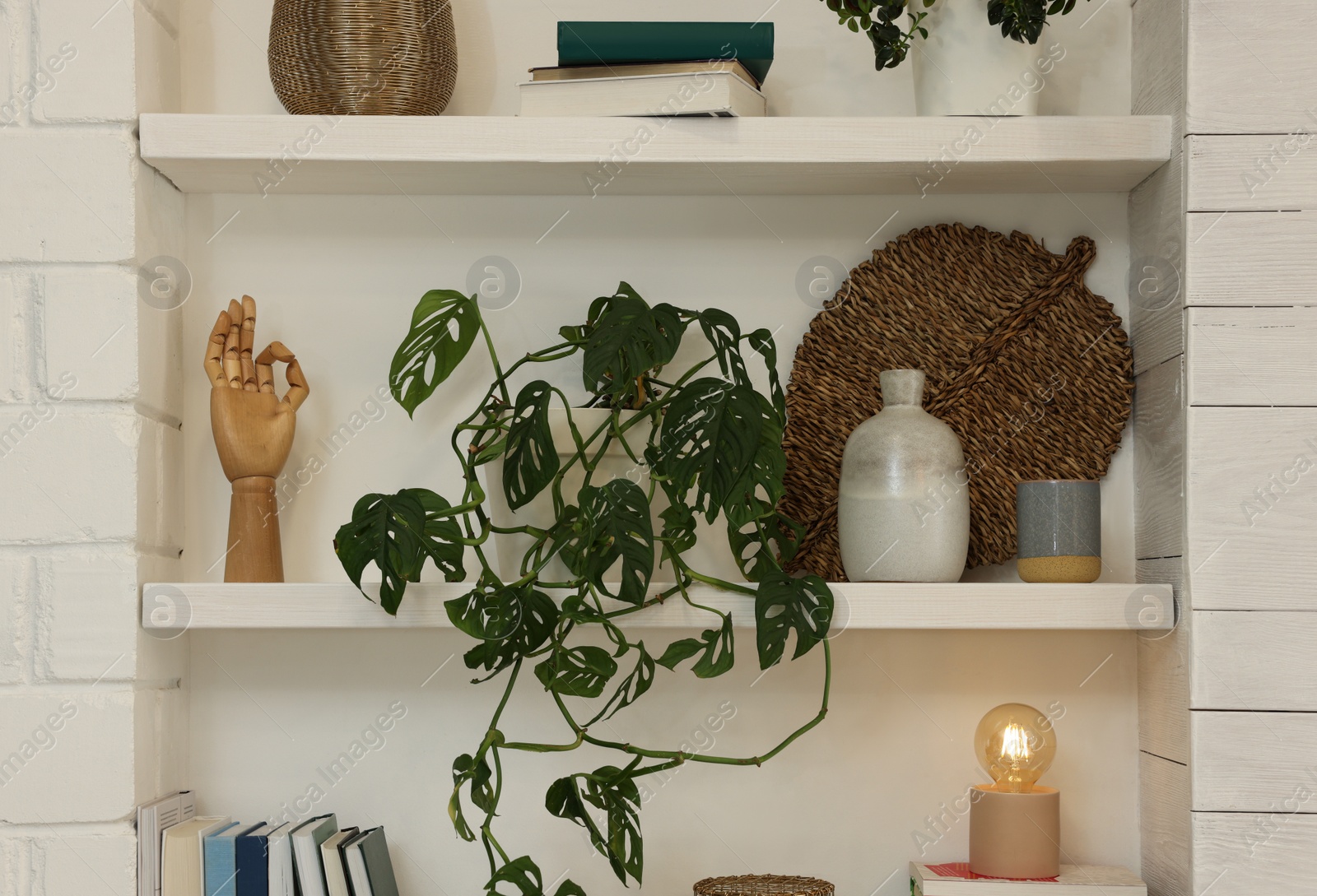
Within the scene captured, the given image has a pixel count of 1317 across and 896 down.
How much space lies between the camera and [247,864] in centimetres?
112

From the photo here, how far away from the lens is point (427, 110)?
1.20 meters

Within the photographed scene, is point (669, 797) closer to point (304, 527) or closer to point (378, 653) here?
point (378, 653)

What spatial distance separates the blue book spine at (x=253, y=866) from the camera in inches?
43.9

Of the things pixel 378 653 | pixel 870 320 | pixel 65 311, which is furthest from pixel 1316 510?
pixel 65 311

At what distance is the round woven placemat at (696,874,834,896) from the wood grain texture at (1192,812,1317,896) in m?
0.36

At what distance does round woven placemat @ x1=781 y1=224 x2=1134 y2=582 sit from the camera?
1.25 meters

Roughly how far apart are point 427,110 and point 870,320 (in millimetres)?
548

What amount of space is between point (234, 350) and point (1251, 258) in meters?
1.07

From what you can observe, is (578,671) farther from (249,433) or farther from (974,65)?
(974,65)

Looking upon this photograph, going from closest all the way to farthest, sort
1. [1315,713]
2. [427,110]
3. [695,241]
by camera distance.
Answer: [1315,713], [427,110], [695,241]

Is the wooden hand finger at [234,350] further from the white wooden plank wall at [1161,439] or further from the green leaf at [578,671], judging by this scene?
the white wooden plank wall at [1161,439]

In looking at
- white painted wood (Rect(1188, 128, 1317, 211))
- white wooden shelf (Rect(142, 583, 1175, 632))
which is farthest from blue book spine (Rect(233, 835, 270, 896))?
white painted wood (Rect(1188, 128, 1317, 211))

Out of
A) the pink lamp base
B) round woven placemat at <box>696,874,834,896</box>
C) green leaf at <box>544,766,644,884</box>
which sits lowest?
round woven placemat at <box>696,874,834,896</box>

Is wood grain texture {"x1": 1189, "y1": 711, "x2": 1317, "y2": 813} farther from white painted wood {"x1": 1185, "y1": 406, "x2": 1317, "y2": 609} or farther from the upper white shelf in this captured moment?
the upper white shelf
